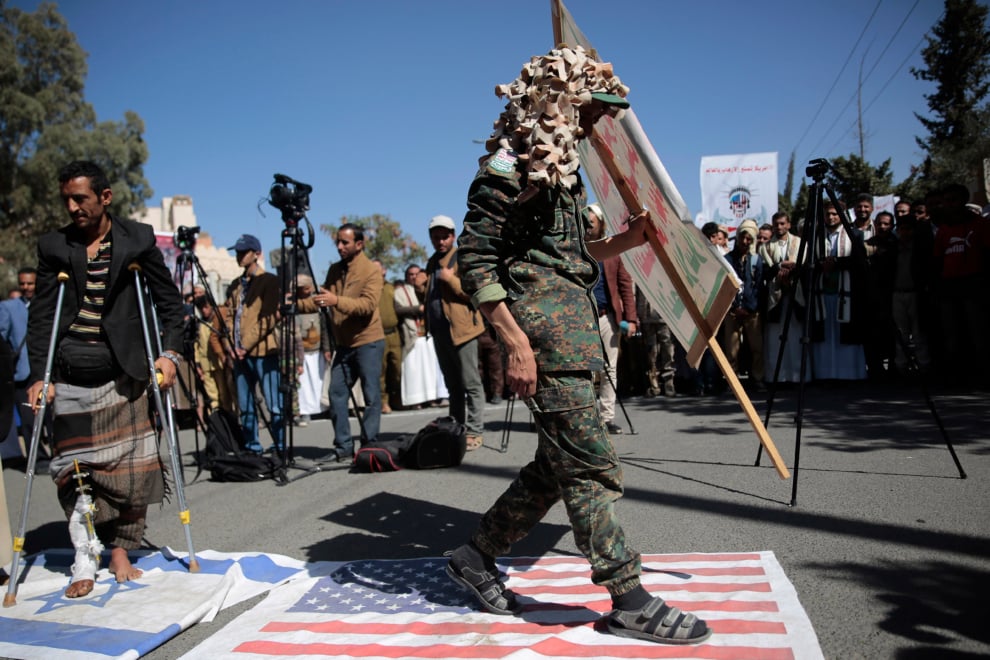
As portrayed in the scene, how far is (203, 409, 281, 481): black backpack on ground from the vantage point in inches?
253

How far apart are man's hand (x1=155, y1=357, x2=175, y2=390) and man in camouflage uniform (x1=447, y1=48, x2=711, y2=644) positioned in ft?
7.23

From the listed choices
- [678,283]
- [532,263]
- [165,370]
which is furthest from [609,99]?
[165,370]

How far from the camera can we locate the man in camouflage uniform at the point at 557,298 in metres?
2.60

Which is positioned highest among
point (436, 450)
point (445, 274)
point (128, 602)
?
point (445, 274)

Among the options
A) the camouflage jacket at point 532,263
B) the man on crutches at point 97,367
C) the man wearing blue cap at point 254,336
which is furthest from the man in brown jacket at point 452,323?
the camouflage jacket at point 532,263

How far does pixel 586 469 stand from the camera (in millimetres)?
2623

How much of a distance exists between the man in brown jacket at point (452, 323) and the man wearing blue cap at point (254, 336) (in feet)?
5.37

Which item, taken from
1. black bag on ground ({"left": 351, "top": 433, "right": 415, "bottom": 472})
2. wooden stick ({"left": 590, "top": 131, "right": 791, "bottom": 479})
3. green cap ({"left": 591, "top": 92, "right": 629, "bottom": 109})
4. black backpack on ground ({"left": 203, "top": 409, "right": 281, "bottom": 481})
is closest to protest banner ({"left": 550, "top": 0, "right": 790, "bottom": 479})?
wooden stick ({"left": 590, "top": 131, "right": 791, "bottom": 479})

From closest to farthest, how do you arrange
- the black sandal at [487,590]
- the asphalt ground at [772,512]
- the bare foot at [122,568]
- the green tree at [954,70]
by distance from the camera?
the asphalt ground at [772,512], the black sandal at [487,590], the bare foot at [122,568], the green tree at [954,70]

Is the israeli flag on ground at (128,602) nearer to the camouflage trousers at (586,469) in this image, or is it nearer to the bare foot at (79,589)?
the bare foot at (79,589)

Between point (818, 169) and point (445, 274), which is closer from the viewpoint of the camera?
point (818, 169)

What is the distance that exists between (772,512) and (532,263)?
93.8 inches

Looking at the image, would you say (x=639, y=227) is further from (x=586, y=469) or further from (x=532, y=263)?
(x=586, y=469)

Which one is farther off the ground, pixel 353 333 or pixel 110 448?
pixel 353 333
